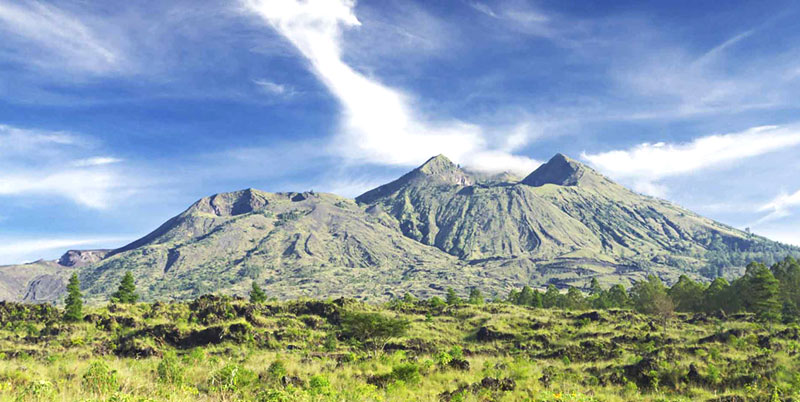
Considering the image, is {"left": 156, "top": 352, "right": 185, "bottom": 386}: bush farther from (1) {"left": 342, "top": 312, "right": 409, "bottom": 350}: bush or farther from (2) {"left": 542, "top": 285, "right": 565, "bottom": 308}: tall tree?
(2) {"left": 542, "top": 285, "right": 565, "bottom": 308}: tall tree

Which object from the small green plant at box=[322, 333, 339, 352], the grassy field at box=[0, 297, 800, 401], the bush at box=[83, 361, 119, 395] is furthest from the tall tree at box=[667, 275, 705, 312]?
the bush at box=[83, 361, 119, 395]

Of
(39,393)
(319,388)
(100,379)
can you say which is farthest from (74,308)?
(319,388)

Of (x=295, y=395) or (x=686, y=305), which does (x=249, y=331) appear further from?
(x=686, y=305)

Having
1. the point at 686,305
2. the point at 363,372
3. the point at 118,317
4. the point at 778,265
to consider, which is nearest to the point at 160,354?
the point at 363,372

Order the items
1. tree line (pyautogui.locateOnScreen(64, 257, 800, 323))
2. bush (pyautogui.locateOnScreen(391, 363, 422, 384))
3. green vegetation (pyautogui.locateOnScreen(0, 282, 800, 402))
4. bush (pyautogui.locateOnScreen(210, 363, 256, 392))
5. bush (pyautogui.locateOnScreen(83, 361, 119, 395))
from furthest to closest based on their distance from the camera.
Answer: tree line (pyautogui.locateOnScreen(64, 257, 800, 323)), bush (pyautogui.locateOnScreen(391, 363, 422, 384)), green vegetation (pyautogui.locateOnScreen(0, 282, 800, 402)), bush (pyautogui.locateOnScreen(210, 363, 256, 392)), bush (pyautogui.locateOnScreen(83, 361, 119, 395))

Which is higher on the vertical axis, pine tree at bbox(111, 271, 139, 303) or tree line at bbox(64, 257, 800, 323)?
pine tree at bbox(111, 271, 139, 303)

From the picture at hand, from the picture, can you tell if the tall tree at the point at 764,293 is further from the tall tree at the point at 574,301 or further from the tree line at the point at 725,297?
the tall tree at the point at 574,301

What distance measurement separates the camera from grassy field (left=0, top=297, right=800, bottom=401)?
14422 millimetres

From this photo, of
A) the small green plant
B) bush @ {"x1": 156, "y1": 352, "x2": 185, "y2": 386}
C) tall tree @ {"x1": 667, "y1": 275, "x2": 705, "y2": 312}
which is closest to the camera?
bush @ {"x1": 156, "y1": 352, "x2": 185, "y2": 386}

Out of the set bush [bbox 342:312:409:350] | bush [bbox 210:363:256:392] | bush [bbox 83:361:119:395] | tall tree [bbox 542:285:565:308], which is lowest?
tall tree [bbox 542:285:565:308]

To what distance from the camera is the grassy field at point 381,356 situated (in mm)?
14422

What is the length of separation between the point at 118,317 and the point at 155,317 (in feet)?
11.9

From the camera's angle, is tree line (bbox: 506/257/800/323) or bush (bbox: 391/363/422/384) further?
tree line (bbox: 506/257/800/323)

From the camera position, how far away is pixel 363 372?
68.1 feet
